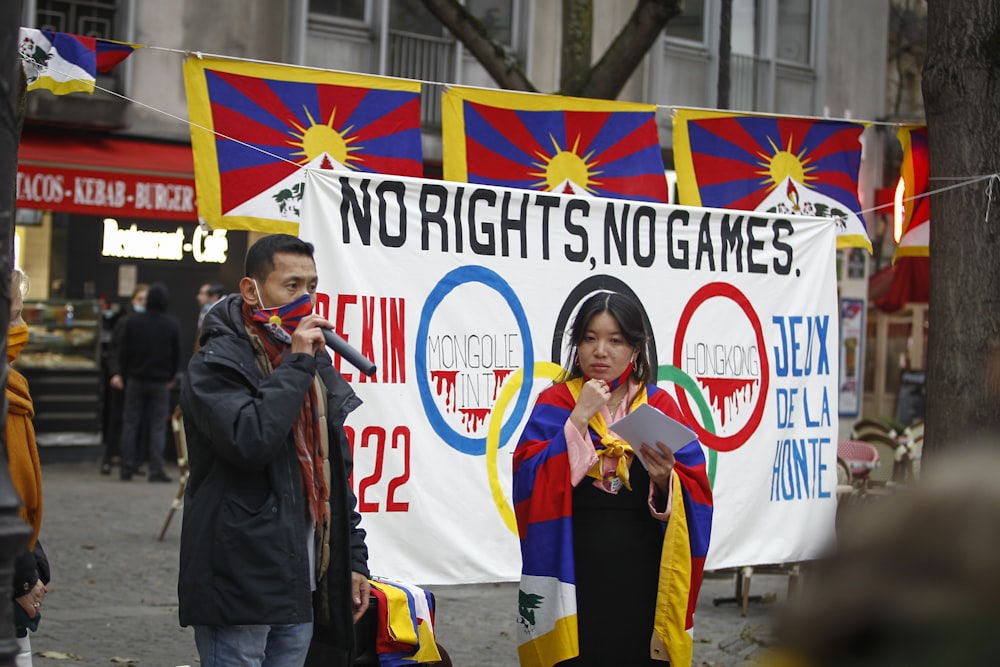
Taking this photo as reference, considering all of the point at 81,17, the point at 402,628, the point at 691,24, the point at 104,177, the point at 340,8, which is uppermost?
the point at 691,24

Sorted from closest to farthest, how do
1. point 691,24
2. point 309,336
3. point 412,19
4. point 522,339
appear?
point 309,336 < point 522,339 < point 412,19 < point 691,24

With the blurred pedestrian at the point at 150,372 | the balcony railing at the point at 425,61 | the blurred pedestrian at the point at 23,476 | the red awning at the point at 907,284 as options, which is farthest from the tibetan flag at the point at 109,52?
the red awning at the point at 907,284

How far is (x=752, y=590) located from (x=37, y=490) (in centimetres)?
635

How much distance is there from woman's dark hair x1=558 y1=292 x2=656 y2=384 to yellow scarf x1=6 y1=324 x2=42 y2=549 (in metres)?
1.77

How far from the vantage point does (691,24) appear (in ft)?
72.2

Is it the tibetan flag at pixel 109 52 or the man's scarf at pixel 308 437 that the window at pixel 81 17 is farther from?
the man's scarf at pixel 308 437

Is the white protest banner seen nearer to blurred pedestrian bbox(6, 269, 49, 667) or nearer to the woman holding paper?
the woman holding paper

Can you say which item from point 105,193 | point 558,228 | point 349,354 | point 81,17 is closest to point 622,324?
point 349,354

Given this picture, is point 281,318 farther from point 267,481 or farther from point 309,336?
point 267,481

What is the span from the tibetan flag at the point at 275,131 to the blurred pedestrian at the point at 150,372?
836cm

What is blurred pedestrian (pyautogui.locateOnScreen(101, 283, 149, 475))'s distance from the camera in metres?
14.8

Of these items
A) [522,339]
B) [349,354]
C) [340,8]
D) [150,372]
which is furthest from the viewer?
[340,8]

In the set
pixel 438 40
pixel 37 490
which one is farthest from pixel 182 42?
pixel 37 490

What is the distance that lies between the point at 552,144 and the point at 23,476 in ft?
12.4
